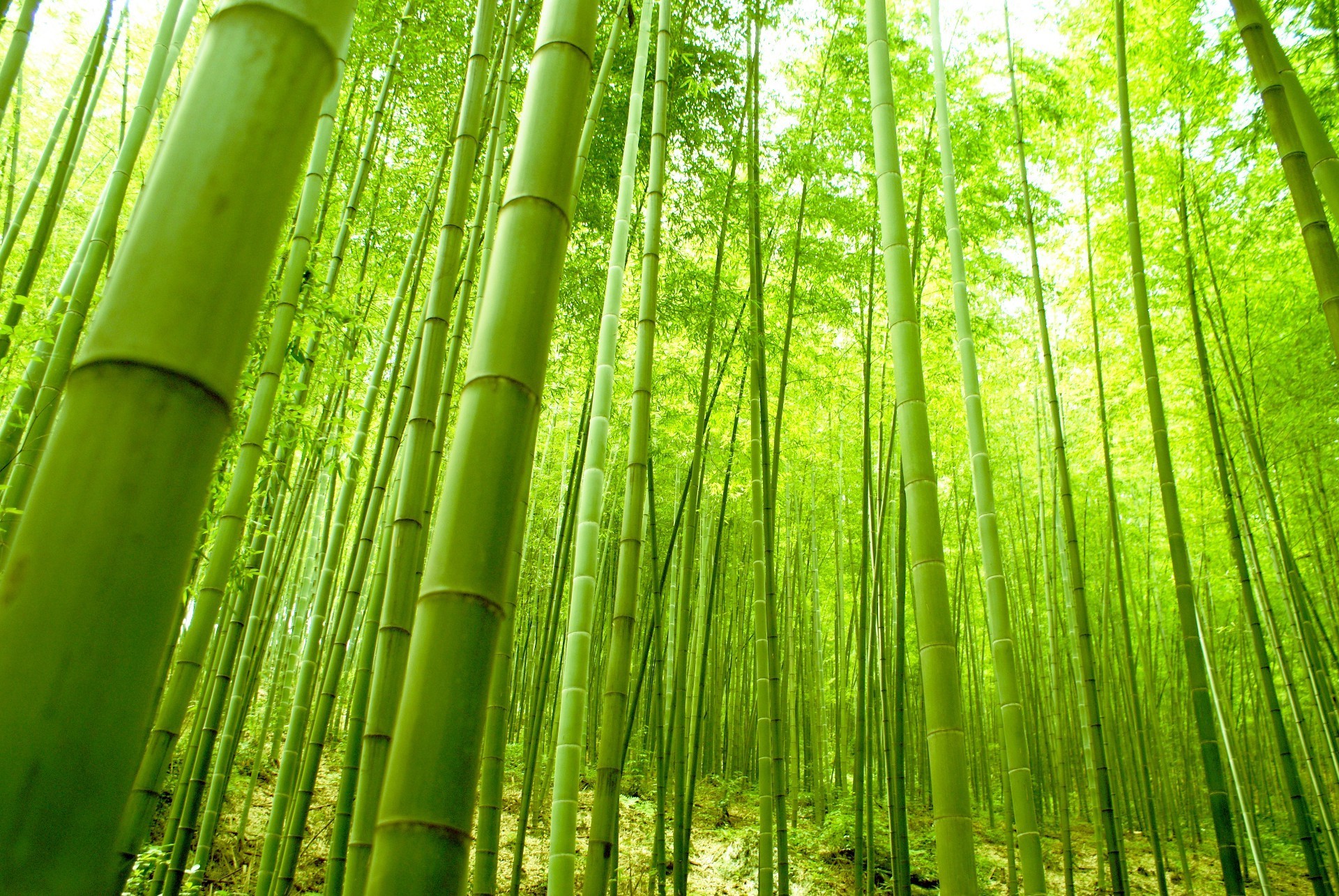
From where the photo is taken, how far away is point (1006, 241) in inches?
209

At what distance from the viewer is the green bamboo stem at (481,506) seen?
0.72 metres

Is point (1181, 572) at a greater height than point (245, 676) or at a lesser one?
greater

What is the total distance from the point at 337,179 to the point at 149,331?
202 inches

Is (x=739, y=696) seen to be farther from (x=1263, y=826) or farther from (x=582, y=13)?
(x=582, y=13)

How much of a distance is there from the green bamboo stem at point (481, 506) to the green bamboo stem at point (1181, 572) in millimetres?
2304

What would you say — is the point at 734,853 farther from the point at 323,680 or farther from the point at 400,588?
the point at 400,588

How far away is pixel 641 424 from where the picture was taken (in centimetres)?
207

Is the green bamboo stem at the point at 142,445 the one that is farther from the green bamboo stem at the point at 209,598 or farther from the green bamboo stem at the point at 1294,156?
the green bamboo stem at the point at 1294,156

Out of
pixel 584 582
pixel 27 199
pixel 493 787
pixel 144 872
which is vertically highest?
pixel 27 199

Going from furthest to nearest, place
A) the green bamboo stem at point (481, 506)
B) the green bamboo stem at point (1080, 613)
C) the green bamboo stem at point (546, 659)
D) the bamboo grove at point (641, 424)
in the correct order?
the green bamboo stem at point (546, 659)
the green bamboo stem at point (1080, 613)
the green bamboo stem at point (481, 506)
the bamboo grove at point (641, 424)

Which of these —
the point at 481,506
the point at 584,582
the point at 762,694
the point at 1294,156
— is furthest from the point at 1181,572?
the point at 481,506

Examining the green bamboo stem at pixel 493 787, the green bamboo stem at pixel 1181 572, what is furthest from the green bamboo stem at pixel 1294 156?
the green bamboo stem at pixel 493 787

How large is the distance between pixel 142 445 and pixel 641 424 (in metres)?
1.59

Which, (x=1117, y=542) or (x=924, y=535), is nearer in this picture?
(x=924, y=535)
